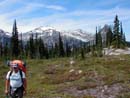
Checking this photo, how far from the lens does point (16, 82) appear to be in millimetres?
17312

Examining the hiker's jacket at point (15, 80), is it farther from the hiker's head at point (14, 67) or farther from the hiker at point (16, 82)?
the hiker's head at point (14, 67)

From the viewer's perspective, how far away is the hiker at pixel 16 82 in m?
17.2

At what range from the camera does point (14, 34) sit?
138 metres

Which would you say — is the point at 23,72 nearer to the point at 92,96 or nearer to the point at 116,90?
the point at 92,96

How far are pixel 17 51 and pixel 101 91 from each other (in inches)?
4095

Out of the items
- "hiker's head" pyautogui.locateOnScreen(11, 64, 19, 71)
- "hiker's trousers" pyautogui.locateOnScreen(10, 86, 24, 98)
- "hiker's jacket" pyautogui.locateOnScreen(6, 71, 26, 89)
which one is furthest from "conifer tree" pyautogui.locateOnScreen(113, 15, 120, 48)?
"hiker's head" pyautogui.locateOnScreen(11, 64, 19, 71)

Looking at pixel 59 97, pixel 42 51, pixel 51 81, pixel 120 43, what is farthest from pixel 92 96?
pixel 42 51

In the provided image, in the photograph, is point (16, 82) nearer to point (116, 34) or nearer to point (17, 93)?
point (17, 93)

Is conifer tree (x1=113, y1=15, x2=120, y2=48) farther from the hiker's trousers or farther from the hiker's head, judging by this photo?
the hiker's head

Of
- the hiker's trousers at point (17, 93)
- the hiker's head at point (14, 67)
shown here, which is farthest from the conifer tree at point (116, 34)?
the hiker's head at point (14, 67)

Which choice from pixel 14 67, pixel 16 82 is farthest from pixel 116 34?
pixel 14 67

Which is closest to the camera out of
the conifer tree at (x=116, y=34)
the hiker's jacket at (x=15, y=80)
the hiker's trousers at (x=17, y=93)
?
the hiker's jacket at (x=15, y=80)

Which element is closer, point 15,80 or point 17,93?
point 15,80

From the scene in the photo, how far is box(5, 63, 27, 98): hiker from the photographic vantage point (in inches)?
679
